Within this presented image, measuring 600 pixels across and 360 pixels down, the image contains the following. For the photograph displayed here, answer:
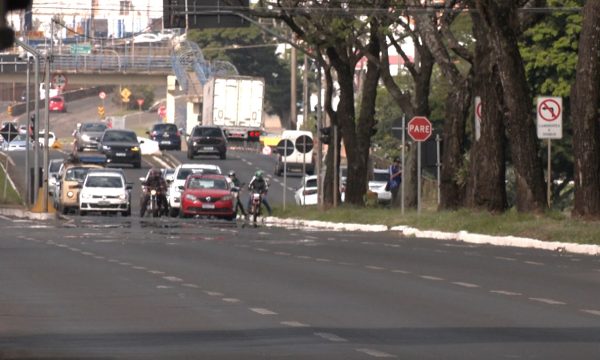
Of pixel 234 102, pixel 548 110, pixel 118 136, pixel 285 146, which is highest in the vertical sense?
pixel 234 102

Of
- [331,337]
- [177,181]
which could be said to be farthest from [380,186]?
[331,337]

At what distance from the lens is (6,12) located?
866 centimetres

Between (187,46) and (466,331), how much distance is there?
107m

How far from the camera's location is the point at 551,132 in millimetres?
36812

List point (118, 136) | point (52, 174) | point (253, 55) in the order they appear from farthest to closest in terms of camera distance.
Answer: point (253, 55)
point (118, 136)
point (52, 174)

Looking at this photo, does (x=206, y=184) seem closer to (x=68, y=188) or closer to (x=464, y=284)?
(x=68, y=188)

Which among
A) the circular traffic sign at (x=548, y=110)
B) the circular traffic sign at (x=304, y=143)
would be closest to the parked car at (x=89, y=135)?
the circular traffic sign at (x=304, y=143)

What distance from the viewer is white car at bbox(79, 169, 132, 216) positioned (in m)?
56.8

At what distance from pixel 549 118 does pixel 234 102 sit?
58995mm

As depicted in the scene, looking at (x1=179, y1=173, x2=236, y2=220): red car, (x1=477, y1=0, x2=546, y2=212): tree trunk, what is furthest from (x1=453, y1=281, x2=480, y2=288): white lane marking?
(x1=179, y1=173, x2=236, y2=220): red car

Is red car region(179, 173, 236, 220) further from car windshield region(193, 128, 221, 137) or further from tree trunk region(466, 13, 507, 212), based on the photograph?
car windshield region(193, 128, 221, 137)

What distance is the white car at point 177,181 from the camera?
59750mm

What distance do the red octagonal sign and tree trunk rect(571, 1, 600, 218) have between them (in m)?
8.80

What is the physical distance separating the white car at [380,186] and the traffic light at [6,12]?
52.5 metres
